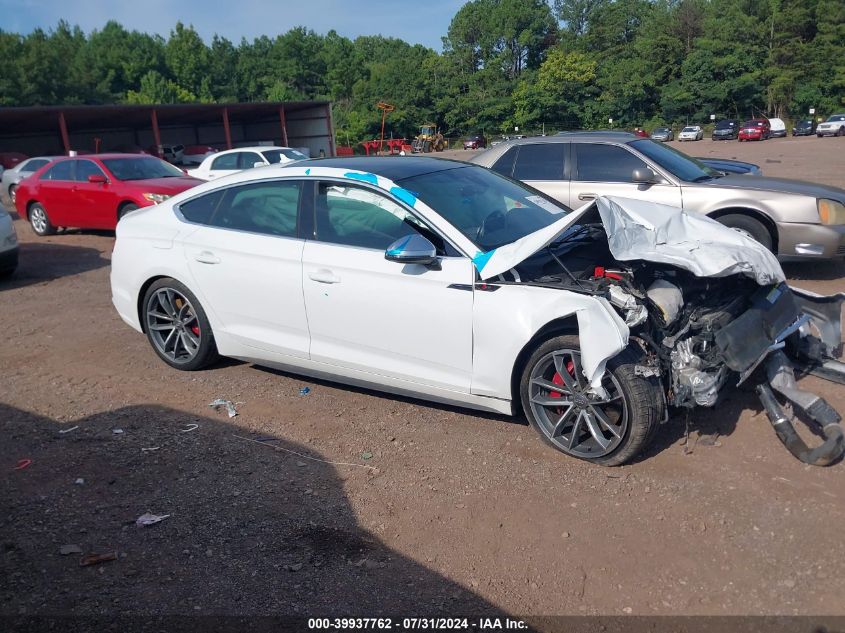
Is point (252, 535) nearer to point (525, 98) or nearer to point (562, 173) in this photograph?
point (562, 173)

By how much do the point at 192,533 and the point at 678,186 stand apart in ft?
20.5

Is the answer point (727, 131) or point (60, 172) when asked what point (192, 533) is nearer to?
point (60, 172)

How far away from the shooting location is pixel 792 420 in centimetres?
434

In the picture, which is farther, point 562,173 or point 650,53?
point 650,53

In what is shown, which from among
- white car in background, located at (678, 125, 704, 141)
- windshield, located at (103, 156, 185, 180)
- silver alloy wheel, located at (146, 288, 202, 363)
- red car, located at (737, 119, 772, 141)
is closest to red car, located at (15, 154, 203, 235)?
windshield, located at (103, 156, 185, 180)

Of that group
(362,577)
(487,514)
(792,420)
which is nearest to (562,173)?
(792,420)

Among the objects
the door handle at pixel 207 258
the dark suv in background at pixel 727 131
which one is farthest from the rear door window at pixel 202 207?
the dark suv in background at pixel 727 131

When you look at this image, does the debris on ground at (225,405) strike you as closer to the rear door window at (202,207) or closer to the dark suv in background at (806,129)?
the rear door window at (202,207)

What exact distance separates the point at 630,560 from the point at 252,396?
301cm

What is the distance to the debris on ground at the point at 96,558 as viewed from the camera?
3320 millimetres

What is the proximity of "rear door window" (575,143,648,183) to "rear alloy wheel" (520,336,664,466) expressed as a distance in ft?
15.6

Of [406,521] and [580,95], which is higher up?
[580,95]

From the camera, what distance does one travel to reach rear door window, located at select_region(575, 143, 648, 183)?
26.4ft

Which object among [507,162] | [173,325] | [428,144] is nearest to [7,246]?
[173,325]
